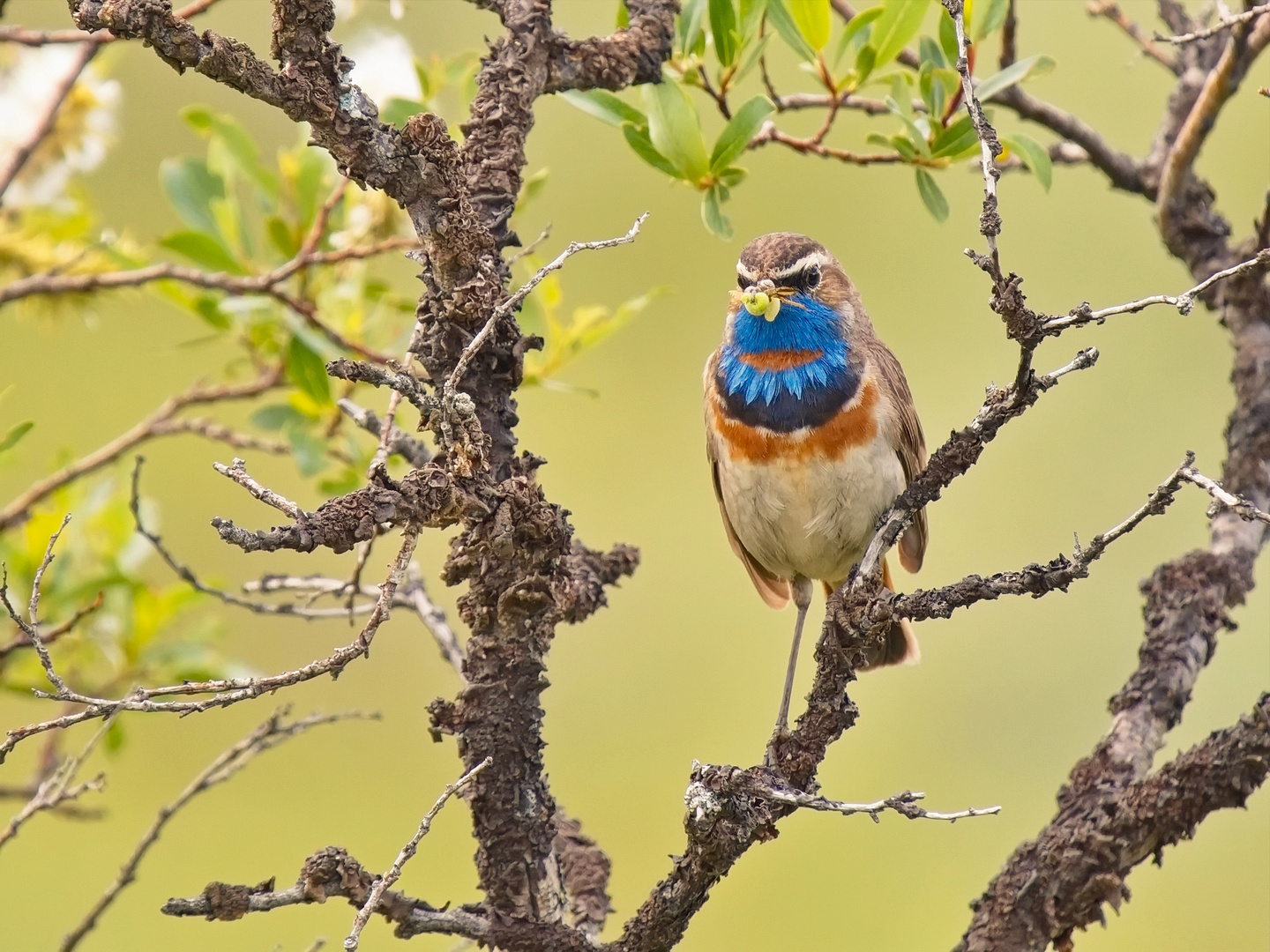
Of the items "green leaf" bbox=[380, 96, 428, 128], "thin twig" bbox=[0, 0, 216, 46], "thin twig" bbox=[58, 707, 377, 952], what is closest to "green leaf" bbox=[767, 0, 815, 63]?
"green leaf" bbox=[380, 96, 428, 128]

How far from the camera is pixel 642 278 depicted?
28.3 ft

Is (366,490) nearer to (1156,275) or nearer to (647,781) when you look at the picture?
(647,781)

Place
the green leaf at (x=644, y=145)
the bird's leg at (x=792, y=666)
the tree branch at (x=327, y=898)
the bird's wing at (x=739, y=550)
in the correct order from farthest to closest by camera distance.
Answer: the bird's wing at (x=739, y=550) → the green leaf at (x=644, y=145) → the bird's leg at (x=792, y=666) → the tree branch at (x=327, y=898)

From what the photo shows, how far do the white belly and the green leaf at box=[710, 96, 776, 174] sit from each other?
875mm

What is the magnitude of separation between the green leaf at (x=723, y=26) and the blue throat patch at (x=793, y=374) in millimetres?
695

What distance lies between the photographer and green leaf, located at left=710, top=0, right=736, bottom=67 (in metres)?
2.87

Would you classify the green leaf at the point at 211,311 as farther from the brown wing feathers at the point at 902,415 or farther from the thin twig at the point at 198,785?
the brown wing feathers at the point at 902,415

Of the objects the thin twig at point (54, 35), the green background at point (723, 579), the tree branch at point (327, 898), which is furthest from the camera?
the green background at point (723, 579)

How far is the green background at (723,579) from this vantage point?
7.54 meters

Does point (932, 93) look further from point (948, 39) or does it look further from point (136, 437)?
point (136, 437)

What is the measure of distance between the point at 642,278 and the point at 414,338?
252 inches

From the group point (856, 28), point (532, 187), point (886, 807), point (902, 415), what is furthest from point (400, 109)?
point (886, 807)

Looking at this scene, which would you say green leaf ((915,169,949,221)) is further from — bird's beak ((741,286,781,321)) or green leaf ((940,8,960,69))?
bird's beak ((741,286,781,321))

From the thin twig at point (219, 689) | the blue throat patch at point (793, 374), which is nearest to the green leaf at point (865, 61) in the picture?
the blue throat patch at point (793, 374)
